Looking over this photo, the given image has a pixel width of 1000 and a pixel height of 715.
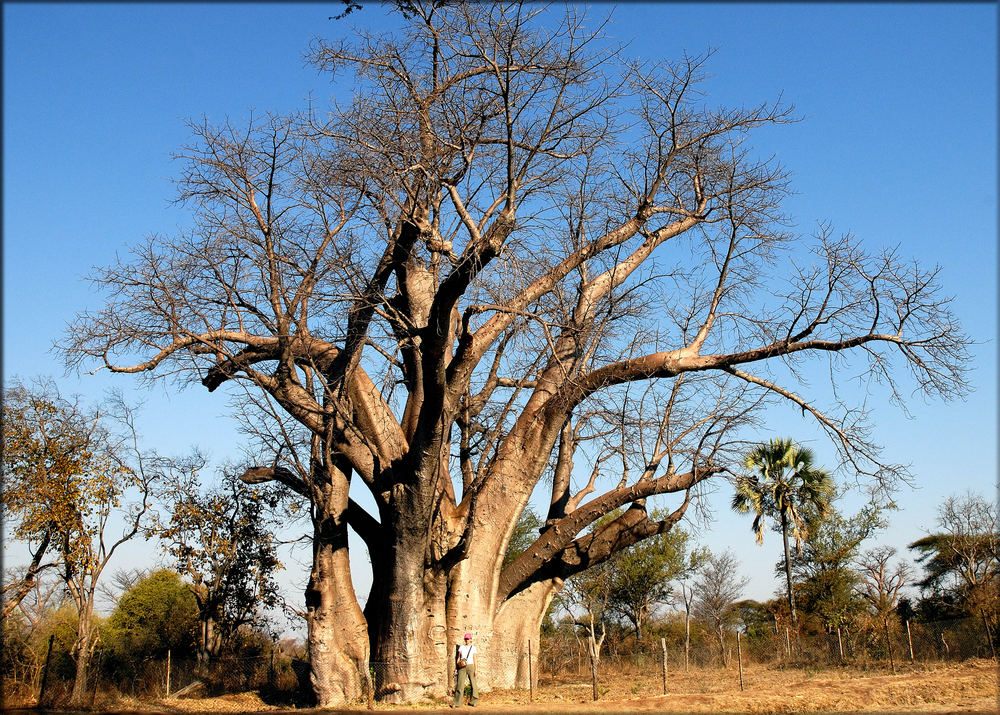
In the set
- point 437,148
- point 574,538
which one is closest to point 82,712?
point 574,538

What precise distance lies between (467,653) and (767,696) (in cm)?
452

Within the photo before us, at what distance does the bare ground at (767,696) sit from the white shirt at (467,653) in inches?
26.6

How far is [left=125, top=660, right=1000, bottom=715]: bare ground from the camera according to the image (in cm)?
1155

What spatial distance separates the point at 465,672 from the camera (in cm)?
1220

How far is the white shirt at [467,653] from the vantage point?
1231cm

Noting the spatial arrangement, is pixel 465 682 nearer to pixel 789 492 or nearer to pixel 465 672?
pixel 465 672

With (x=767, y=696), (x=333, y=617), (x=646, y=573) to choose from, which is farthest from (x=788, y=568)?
(x=333, y=617)

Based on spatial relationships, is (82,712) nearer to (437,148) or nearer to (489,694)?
(489,694)

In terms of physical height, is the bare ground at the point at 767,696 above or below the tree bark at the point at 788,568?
below

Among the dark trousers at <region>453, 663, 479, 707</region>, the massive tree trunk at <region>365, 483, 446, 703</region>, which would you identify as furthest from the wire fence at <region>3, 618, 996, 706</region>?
the dark trousers at <region>453, 663, 479, 707</region>

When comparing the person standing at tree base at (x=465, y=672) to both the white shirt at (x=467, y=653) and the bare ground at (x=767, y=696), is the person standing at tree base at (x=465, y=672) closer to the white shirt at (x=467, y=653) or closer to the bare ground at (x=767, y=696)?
the white shirt at (x=467, y=653)

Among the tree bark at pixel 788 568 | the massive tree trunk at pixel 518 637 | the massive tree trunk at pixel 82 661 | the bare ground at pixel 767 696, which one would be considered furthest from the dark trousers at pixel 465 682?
the tree bark at pixel 788 568

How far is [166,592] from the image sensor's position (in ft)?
72.0

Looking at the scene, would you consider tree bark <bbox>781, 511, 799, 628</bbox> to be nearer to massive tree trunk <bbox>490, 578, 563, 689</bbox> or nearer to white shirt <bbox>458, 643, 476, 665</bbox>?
massive tree trunk <bbox>490, 578, 563, 689</bbox>
